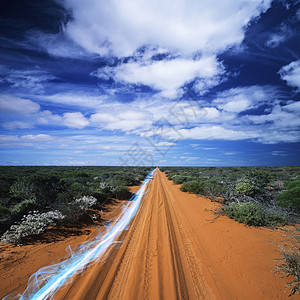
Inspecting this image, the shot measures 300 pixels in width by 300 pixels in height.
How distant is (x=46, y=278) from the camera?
12.1ft

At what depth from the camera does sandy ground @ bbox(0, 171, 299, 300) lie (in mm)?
3322

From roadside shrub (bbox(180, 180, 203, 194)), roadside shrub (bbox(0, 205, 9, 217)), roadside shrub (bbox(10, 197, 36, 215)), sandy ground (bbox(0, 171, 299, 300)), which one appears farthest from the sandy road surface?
roadside shrub (bbox(180, 180, 203, 194))

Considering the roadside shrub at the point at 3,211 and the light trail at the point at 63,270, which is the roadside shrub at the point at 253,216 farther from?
the roadside shrub at the point at 3,211

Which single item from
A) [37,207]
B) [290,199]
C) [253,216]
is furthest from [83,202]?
[290,199]

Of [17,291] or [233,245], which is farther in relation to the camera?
[233,245]

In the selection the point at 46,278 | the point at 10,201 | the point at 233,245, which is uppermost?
the point at 10,201

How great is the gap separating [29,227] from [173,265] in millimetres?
5382

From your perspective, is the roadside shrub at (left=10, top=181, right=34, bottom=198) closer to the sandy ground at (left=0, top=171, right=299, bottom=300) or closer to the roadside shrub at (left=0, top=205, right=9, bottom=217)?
the roadside shrub at (left=0, top=205, right=9, bottom=217)

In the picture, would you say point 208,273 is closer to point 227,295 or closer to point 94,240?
point 227,295

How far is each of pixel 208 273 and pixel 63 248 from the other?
4.66m

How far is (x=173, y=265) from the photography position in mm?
4160

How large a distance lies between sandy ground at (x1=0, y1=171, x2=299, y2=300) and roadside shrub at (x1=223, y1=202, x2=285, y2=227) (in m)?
0.40

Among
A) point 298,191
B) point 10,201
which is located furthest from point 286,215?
point 10,201

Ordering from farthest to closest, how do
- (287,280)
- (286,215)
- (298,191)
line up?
1. (298,191)
2. (286,215)
3. (287,280)
